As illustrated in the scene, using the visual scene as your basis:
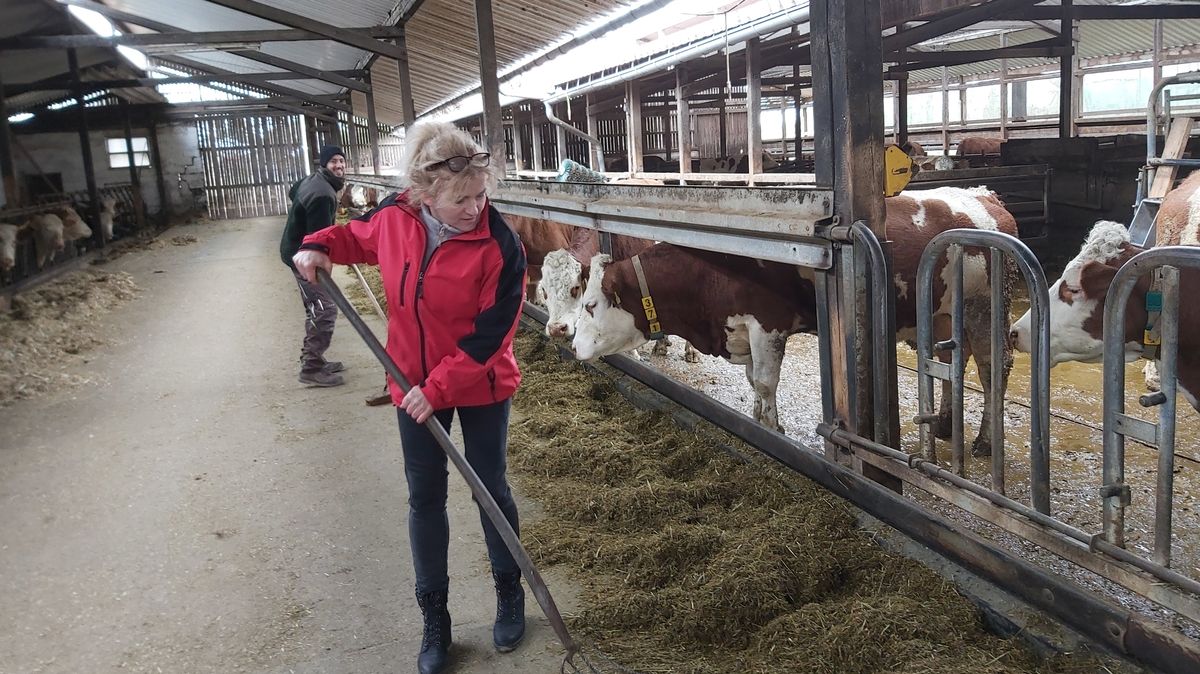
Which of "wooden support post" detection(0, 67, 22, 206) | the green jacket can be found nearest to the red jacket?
the green jacket

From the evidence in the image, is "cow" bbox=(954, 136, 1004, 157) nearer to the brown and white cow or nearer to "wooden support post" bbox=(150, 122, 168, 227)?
the brown and white cow

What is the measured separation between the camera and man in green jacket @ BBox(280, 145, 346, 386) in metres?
6.32

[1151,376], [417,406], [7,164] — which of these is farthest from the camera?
[7,164]

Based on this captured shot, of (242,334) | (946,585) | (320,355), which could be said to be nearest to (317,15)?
(242,334)

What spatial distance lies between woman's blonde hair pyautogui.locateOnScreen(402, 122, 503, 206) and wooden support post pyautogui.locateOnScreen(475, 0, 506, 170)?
5.42 metres

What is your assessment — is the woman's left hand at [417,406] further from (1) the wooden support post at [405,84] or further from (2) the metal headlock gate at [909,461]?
(1) the wooden support post at [405,84]

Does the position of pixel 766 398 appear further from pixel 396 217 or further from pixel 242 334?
pixel 242 334

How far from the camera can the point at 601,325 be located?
5539mm

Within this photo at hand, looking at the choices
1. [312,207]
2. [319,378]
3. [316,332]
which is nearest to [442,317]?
[312,207]

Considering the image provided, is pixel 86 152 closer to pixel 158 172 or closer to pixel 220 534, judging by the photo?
pixel 158 172

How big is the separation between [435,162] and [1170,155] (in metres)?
7.28

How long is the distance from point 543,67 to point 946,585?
11.9m

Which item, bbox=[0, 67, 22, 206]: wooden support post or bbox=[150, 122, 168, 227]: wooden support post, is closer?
bbox=[0, 67, 22, 206]: wooden support post

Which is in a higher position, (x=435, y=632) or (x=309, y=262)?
(x=309, y=262)
